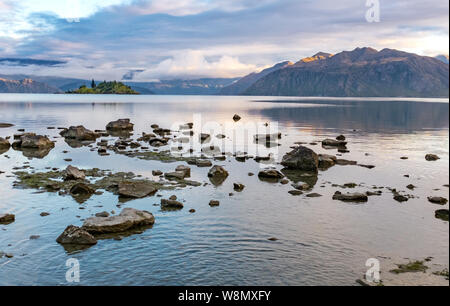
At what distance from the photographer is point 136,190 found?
2712cm

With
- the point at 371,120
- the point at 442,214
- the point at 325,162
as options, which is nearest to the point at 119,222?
the point at 442,214

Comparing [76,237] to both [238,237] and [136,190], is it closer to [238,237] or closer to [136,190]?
[238,237]

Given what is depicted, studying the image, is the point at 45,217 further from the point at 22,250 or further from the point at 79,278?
the point at 79,278

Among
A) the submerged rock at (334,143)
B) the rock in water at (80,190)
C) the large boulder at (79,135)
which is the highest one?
the large boulder at (79,135)

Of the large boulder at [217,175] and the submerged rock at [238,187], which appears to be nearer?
the submerged rock at [238,187]

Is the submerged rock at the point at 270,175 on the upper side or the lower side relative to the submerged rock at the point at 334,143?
lower

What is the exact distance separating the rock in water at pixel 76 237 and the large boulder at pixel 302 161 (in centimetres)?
2293

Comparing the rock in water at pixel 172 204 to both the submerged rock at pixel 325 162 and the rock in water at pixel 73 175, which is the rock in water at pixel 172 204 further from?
the submerged rock at pixel 325 162

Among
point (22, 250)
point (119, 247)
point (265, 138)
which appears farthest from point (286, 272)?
point (265, 138)

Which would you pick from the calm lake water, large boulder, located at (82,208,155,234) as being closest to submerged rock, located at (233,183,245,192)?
the calm lake water

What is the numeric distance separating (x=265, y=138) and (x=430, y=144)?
23846 millimetres

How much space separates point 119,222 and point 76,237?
2342mm

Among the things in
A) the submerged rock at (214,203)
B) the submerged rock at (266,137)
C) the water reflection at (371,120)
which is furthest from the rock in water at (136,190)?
the water reflection at (371,120)

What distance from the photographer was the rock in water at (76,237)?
1830 cm
